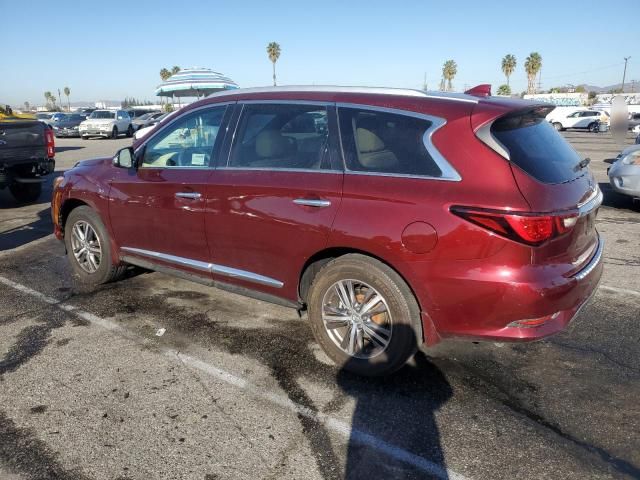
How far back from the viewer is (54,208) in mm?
5273

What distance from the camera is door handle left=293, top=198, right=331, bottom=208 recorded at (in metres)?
3.28

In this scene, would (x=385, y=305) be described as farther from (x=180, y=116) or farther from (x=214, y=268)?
(x=180, y=116)

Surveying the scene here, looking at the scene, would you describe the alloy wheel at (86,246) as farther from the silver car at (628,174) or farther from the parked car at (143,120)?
the parked car at (143,120)

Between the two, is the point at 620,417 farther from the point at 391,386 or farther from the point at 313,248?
the point at 313,248

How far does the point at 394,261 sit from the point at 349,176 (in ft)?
2.03

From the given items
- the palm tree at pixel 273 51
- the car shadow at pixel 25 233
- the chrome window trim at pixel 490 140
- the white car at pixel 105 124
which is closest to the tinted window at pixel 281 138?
the chrome window trim at pixel 490 140

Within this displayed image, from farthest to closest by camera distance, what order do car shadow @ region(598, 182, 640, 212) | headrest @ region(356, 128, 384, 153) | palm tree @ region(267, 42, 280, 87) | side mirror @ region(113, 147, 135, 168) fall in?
palm tree @ region(267, 42, 280, 87) < car shadow @ region(598, 182, 640, 212) < side mirror @ region(113, 147, 135, 168) < headrest @ region(356, 128, 384, 153)

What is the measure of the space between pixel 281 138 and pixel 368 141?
736 millimetres

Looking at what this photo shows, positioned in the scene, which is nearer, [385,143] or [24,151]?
[385,143]

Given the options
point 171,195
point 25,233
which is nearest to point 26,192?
point 25,233

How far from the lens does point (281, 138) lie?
12.1 ft

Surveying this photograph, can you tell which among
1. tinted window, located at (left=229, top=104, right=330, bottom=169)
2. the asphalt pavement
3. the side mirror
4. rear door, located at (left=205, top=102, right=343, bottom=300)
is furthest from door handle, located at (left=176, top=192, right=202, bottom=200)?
the asphalt pavement

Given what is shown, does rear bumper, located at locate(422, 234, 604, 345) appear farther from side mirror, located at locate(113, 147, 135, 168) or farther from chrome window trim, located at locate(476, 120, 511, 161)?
side mirror, located at locate(113, 147, 135, 168)

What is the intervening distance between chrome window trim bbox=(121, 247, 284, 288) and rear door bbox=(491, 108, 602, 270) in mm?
1762
